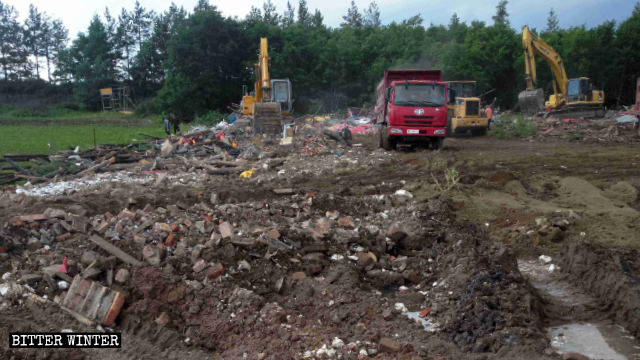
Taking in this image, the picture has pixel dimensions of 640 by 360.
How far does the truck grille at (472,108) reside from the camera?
866 inches

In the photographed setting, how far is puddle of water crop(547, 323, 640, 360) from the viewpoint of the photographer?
3963 mm

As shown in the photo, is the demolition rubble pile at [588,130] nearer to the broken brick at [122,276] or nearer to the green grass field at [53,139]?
the broken brick at [122,276]

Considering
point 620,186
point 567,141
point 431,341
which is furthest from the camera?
point 567,141

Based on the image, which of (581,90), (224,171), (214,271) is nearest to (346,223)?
(214,271)

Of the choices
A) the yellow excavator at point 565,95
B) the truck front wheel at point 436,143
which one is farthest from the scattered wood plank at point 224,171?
the yellow excavator at point 565,95

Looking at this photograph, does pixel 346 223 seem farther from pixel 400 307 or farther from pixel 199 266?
pixel 199 266

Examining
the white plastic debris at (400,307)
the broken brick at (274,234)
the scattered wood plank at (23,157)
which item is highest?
the scattered wood plank at (23,157)

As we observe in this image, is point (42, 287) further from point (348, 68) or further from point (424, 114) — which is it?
point (348, 68)

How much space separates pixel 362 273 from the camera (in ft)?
18.1

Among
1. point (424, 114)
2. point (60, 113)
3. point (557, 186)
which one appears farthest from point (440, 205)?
point (60, 113)

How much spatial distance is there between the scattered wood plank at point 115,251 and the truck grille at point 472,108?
64.2 ft

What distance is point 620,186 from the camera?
30.8 ft

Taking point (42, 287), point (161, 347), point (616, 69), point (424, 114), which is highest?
point (616, 69)

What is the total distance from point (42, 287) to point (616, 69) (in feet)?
150
